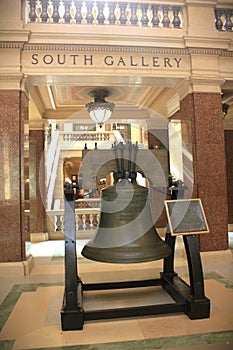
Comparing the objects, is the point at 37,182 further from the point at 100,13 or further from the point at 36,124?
the point at 100,13

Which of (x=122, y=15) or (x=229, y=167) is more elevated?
(x=122, y=15)

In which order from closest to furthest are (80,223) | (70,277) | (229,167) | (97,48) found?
1. (70,277)
2. (97,48)
3. (80,223)
4. (229,167)

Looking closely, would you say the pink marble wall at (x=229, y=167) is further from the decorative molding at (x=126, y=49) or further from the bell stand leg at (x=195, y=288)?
the bell stand leg at (x=195, y=288)

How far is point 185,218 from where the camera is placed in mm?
2957

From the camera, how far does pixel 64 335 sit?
2672 millimetres

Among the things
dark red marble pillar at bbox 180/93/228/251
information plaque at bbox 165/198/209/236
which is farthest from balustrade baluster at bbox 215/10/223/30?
information plaque at bbox 165/198/209/236

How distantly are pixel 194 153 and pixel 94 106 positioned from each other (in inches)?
94.0

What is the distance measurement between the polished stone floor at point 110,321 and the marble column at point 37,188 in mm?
3146

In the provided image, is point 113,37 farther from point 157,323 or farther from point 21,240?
point 157,323

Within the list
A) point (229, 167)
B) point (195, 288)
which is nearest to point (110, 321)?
point (195, 288)

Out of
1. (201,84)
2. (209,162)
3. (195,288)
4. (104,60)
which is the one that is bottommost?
(195,288)

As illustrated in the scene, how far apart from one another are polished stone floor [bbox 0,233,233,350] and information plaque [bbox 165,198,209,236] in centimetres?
88

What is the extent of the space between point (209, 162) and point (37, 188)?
4.43m

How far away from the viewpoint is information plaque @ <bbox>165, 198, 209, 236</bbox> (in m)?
2.89
